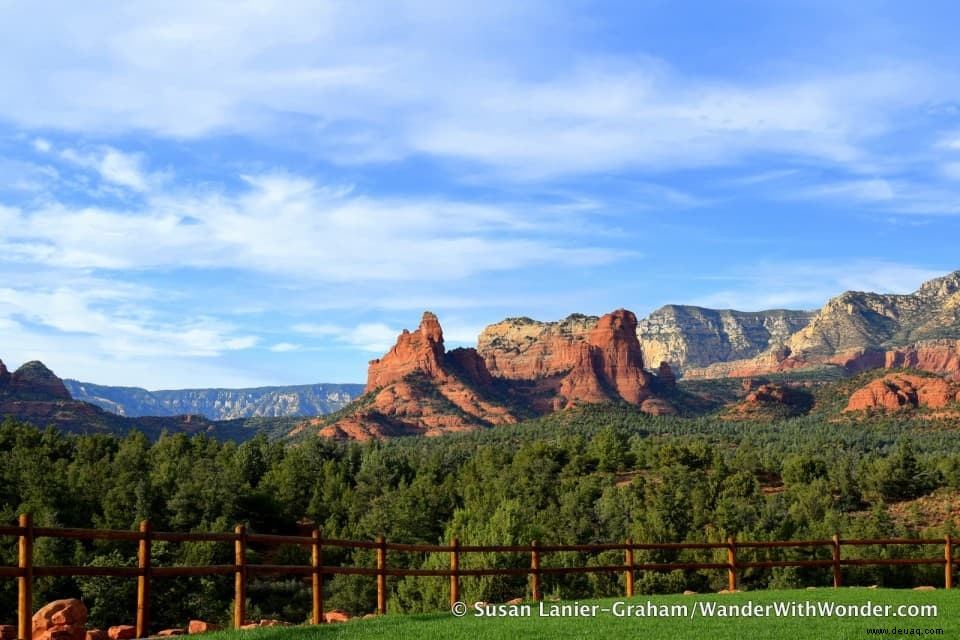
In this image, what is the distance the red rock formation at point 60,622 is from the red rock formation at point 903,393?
409 ft

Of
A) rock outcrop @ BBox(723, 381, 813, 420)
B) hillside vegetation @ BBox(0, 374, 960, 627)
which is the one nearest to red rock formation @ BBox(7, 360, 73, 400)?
hillside vegetation @ BBox(0, 374, 960, 627)

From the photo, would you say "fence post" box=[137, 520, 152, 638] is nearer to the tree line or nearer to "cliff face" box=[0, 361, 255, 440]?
the tree line

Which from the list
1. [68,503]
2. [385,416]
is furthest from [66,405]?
[68,503]

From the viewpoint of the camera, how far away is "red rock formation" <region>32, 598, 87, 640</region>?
36.8 ft

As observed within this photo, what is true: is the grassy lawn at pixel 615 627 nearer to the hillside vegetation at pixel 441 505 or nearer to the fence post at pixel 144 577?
the fence post at pixel 144 577

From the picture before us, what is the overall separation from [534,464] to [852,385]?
9680 cm

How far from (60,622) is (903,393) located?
133011 mm

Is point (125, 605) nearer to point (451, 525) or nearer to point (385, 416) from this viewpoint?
point (451, 525)

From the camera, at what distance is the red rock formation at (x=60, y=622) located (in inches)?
441

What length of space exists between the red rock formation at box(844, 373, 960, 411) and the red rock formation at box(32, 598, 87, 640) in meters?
125

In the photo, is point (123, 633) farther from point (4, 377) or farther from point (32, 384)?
point (32, 384)

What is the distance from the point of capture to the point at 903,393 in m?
126

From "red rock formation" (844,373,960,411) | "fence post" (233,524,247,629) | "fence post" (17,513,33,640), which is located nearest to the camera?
"fence post" (17,513,33,640)

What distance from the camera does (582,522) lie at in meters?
50.7
